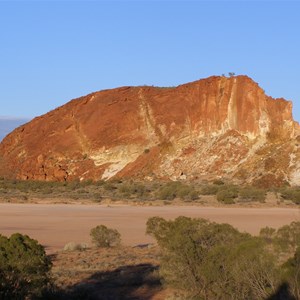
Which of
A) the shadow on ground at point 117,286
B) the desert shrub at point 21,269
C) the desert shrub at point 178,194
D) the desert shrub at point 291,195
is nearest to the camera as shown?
the desert shrub at point 21,269

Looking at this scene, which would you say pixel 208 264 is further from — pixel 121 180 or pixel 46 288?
pixel 121 180

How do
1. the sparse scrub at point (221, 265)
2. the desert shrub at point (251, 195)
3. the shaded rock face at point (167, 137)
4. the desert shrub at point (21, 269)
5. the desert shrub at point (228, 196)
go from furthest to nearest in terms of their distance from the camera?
the shaded rock face at point (167, 137) < the desert shrub at point (251, 195) < the desert shrub at point (228, 196) < the sparse scrub at point (221, 265) < the desert shrub at point (21, 269)

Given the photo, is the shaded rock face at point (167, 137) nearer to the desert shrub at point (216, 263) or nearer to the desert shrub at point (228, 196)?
the desert shrub at point (228, 196)

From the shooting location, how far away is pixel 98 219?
101 feet

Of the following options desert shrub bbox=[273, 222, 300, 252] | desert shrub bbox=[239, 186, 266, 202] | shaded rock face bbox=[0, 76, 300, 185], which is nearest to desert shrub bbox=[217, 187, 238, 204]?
desert shrub bbox=[239, 186, 266, 202]

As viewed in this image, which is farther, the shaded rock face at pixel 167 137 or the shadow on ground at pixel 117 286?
the shaded rock face at pixel 167 137

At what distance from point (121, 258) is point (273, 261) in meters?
6.88

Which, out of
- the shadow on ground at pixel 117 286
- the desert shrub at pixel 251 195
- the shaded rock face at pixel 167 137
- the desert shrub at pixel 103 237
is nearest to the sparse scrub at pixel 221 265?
the shadow on ground at pixel 117 286

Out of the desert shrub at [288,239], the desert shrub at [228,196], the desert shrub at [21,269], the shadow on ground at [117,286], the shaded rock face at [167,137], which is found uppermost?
the shaded rock face at [167,137]

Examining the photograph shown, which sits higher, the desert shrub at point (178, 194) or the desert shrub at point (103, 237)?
the desert shrub at point (178, 194)

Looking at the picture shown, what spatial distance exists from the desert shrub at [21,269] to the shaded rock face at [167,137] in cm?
4632

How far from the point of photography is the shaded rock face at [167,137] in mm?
63969

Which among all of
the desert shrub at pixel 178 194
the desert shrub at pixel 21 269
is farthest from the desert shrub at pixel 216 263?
the desert shrub at pixel 178 194

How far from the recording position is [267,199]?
4688 centimetres
